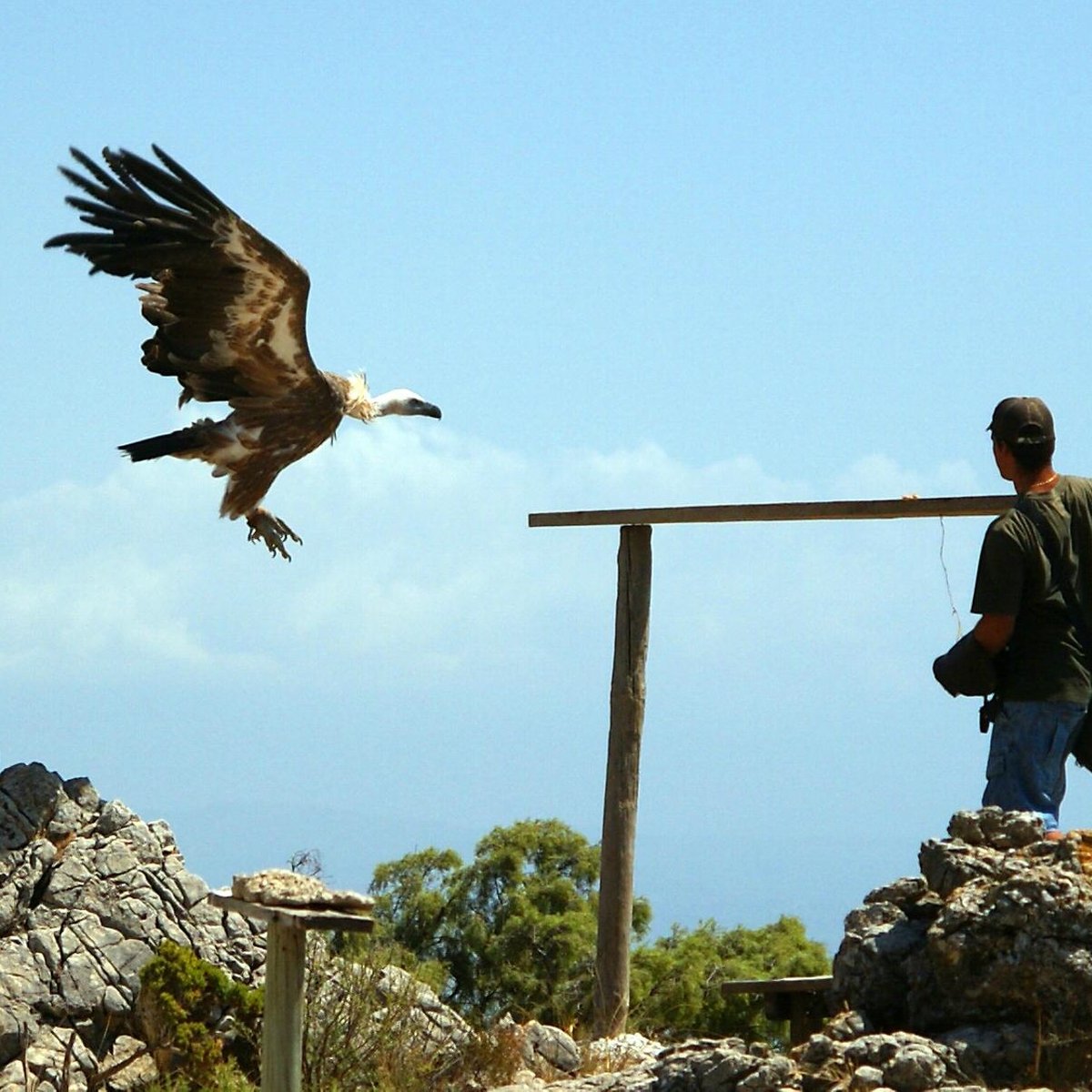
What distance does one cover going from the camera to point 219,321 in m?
9.07

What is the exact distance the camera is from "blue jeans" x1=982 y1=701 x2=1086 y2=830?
5938mm

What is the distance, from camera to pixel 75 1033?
829 cm

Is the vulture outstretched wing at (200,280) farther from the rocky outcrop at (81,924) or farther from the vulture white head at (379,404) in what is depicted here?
the rocky outcrop at (81,924)

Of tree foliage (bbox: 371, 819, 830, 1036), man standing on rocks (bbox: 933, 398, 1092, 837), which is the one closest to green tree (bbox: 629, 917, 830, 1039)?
tree foliage (bbox: 371, 819, 830, 1036)

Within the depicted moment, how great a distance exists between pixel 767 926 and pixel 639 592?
15.1 ft

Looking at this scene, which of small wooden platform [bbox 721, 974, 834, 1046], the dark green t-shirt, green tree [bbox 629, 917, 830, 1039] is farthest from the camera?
green tree [bbox 629, 917, 830, 1039]

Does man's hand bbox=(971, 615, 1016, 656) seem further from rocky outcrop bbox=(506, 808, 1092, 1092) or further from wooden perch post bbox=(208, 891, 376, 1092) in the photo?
wooden perch post bbox=(208, 891, 376, 1092)

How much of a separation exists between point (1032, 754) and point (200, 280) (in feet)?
16.1

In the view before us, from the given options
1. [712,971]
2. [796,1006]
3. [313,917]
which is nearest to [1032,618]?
[796,1006]

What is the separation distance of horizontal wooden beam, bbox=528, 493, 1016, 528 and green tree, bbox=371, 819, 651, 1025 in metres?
3.68

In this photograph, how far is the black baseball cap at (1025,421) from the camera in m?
6.05

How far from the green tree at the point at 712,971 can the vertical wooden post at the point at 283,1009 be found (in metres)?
3.24

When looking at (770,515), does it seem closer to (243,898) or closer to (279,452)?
(279,452)

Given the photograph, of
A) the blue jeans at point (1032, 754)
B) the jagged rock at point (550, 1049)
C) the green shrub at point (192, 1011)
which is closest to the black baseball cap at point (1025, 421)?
the blue jeans at point (1032, 754)
